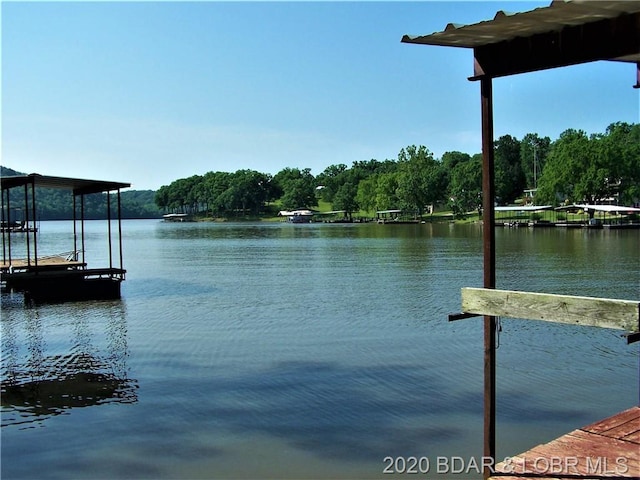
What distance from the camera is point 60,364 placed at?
39.9 ft

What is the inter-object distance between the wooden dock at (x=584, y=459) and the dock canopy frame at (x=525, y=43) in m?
0.90

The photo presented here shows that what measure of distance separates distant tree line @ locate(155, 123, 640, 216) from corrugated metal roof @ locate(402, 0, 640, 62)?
76.7m

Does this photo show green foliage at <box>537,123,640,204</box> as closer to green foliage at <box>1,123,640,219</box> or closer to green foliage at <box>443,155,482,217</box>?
green foliage at <box>1,123,640,219</box>

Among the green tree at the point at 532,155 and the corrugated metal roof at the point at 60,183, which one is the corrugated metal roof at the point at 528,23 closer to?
the corrugated metal roof at the point at 60,183

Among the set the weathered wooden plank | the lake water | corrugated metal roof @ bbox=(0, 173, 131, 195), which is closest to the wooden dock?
the weathered wooden plank

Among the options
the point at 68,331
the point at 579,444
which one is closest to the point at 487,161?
the point at 579,444

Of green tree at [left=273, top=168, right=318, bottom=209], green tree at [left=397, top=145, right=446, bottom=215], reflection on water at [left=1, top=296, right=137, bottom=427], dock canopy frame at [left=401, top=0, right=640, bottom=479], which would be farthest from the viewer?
green tree at [left=273, top=168, right=318, bottom=209]

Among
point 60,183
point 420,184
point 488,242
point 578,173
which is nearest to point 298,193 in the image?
point 420,184

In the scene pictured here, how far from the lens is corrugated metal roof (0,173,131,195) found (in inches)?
775

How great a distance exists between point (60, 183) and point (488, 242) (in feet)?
59.6

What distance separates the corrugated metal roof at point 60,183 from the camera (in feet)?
64.6

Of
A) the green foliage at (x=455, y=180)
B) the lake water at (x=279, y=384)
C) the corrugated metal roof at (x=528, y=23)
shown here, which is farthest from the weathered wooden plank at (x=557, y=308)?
the green foliage at (x=455, y=180)

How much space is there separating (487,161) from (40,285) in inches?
686

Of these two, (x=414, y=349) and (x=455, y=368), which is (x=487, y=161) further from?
(x=414, y=349)
